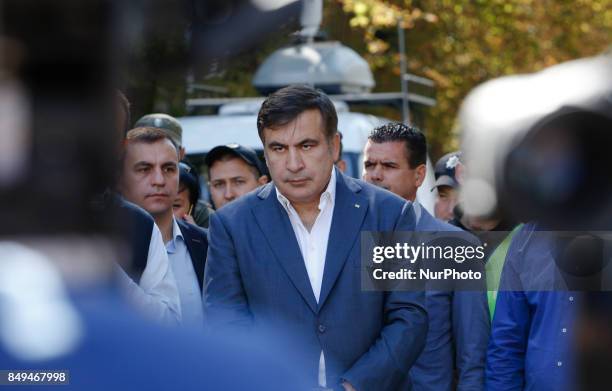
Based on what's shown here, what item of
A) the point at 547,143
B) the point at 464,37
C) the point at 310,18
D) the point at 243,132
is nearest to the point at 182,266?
the point at 464,37

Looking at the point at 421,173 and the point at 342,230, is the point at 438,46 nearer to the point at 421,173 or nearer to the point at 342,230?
the point at 421,173

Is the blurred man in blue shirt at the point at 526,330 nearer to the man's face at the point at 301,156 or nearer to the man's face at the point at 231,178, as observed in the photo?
the man's face at the point at 301,156

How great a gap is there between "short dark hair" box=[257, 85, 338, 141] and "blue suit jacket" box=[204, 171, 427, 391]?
0.20m

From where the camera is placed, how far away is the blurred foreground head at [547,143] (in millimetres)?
1605

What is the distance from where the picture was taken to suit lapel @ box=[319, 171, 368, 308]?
363 centimetres

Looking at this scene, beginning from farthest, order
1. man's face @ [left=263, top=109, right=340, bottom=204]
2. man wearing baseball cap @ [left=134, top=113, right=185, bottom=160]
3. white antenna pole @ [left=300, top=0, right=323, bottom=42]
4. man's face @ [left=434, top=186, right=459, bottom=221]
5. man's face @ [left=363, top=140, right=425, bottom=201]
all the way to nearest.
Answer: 1. man's face @ [left=363, top=140, right=425, bottom=201]
2. man's face @ [left=434, top=186, right=459, bottom=221]
3. man's face @ [left=263, top=109, right=340, bottom=204]
4. man wearing baseball cap @ [left=134, top=113, right=185, bottom=160]
5. white antenna pole @ [left=300, top=0, right=323, bottom=42]

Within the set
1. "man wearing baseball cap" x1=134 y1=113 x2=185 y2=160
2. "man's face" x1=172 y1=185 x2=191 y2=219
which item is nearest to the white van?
"man's face" x1=172 y1=185 x2=191 y2=219

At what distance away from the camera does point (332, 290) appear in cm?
366

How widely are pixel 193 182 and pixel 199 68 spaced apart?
3.27 m

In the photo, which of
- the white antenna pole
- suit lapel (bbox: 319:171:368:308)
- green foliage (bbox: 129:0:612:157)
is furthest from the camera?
suit lapel (bbox: 319:171:368:308)

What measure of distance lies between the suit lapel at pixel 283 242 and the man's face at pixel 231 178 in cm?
192

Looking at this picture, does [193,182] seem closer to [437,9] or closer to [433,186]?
[433,186]

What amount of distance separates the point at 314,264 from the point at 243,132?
250 centimetres

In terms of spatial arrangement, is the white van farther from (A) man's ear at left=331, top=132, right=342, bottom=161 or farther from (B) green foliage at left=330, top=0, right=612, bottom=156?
(A) man's ear at left=331, top=132, right=342, bottom=161
